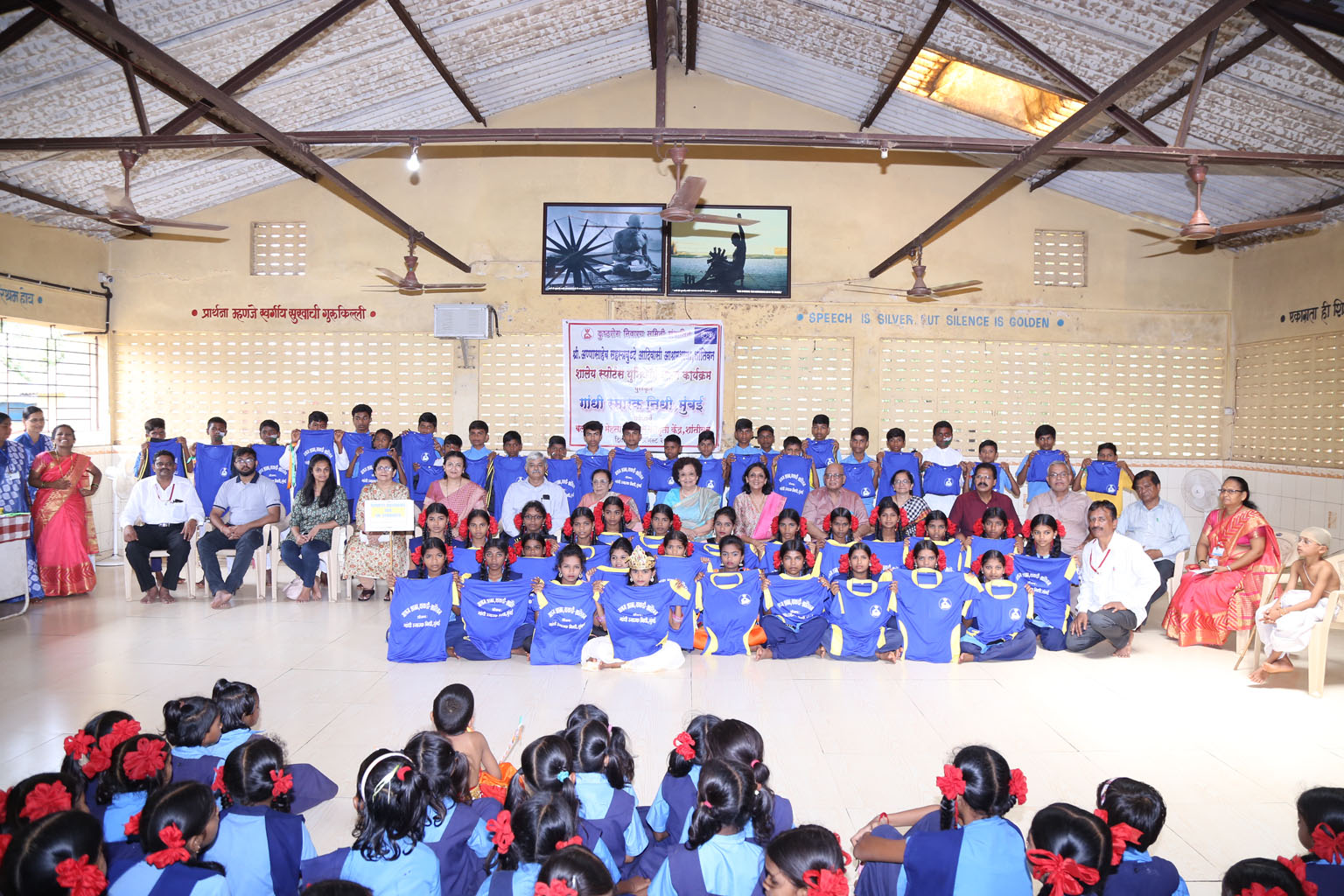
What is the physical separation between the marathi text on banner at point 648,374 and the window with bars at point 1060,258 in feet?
12.2

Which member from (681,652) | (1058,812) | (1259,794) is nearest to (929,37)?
(681,652)

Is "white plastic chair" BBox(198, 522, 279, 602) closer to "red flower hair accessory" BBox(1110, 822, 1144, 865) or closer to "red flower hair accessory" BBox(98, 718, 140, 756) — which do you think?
"red flower hair accessory" BBox(98, 718, 140, 756)

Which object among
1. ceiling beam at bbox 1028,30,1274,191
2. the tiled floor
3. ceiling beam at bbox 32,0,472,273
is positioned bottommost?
the tiled floor

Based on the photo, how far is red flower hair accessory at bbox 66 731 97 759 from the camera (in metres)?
2.51

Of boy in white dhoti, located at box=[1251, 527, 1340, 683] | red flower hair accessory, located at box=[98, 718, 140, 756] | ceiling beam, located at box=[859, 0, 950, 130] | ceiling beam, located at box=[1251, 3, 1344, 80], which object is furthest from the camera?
ceiling beam, located at box=[859, 0, 950, 130]

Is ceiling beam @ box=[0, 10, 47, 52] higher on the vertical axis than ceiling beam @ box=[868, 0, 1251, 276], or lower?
higher

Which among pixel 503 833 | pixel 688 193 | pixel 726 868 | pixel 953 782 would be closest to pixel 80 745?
pixel 503 833

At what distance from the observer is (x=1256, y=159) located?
5.38 metres

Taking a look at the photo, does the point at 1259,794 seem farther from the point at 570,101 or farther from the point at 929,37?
the point at 570,101

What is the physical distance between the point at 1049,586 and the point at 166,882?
18.8 feet

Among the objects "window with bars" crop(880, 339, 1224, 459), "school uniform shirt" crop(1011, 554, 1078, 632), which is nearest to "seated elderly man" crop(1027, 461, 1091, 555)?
"school uniform shirt" crop(1011, 554, 1078, 632)

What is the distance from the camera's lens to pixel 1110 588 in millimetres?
6164

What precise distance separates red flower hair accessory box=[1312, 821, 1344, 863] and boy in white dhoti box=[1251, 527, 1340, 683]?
12.1 feet

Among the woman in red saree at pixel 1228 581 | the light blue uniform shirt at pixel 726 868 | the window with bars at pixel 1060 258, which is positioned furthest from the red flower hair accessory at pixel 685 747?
the window with bars at pixel 1060 258
